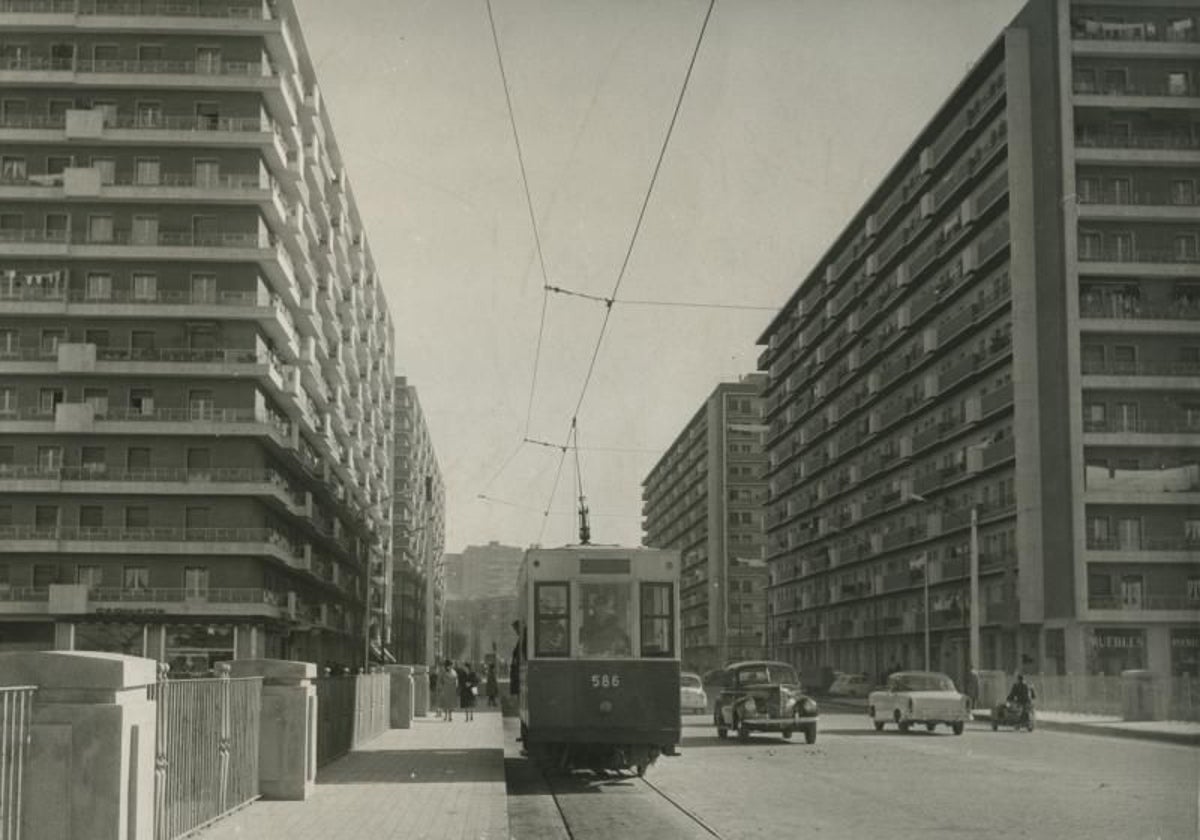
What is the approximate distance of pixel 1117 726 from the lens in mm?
36312

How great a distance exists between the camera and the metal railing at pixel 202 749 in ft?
34.2

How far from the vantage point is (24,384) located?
204ft

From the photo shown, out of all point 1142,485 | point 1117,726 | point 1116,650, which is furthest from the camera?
point 1116,650

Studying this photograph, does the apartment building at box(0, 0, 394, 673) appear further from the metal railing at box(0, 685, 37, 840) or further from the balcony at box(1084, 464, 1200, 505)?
the metal railing at box(0, 685, 37, 840)

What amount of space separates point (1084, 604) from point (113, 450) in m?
41.1

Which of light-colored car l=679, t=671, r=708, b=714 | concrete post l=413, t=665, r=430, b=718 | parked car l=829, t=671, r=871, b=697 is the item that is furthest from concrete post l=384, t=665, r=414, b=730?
parked car l=829, t=671, r=871, b=697

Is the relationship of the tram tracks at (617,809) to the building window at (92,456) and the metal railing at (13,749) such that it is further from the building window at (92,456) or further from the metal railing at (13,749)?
the building window at (92,456)

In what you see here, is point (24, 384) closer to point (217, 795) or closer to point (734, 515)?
point (217, 795)

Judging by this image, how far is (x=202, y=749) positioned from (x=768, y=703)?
19.5m

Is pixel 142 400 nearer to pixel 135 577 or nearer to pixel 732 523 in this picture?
pixel 135 577

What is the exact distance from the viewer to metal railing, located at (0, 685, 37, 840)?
7.39 metres

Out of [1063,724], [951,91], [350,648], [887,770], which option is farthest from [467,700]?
[350,648]

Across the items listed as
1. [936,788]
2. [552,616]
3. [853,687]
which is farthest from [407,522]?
[936,788]

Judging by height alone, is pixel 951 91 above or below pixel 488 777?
above
